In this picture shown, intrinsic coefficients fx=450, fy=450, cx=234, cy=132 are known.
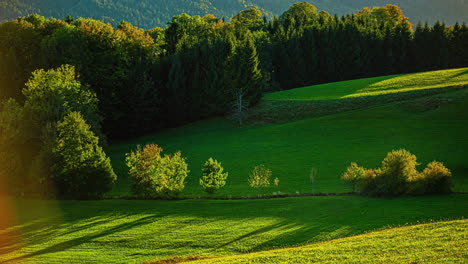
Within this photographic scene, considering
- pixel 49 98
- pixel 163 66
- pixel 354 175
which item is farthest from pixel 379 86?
pixel 49 98

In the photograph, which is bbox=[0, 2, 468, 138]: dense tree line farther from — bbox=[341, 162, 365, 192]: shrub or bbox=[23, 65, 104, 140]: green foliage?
bbox=[341, 162, 365, 192]: shrub

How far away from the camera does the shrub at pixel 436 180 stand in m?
28.7

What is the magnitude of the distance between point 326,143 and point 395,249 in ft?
110

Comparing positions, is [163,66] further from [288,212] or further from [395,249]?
[395,249]

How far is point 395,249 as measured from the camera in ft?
55.5

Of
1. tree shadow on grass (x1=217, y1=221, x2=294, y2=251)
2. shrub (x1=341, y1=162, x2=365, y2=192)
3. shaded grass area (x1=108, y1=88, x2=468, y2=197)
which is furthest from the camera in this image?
shaded grass area (x1=108, y1=88, x2=468, y2=197)

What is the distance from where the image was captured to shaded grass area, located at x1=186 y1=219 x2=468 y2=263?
50.7ft

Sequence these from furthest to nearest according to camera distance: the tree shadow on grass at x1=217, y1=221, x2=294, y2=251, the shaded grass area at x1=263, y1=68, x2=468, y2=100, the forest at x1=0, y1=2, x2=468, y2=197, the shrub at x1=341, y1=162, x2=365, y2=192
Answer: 1. the shaded grass area at x1=263, y1=68, x2=468, y2=100
2. the forest at x1=0, y1=2, x2=468, y2=197
3. the shrub at x1=341, y1=162, x2=365, y2=192
4. the tree shadow on grass at x1=217, y1=221, x2=294, y2=251

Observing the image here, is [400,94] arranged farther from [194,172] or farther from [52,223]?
[52,223]

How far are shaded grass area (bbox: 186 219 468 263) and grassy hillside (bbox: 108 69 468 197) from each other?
14.1 m

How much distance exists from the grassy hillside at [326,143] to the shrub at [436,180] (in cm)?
295

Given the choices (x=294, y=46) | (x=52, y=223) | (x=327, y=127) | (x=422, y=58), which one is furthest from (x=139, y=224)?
(x=422, y=58)

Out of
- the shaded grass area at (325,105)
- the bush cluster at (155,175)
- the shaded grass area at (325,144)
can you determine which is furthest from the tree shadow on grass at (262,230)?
the shaded grass area at (325,105)

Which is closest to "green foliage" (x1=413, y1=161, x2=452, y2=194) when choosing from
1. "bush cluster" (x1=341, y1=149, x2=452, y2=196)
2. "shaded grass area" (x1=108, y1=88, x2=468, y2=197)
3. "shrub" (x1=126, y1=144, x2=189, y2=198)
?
"bush cluster" (x1=341, y1=149, x2=452, y2=196)
